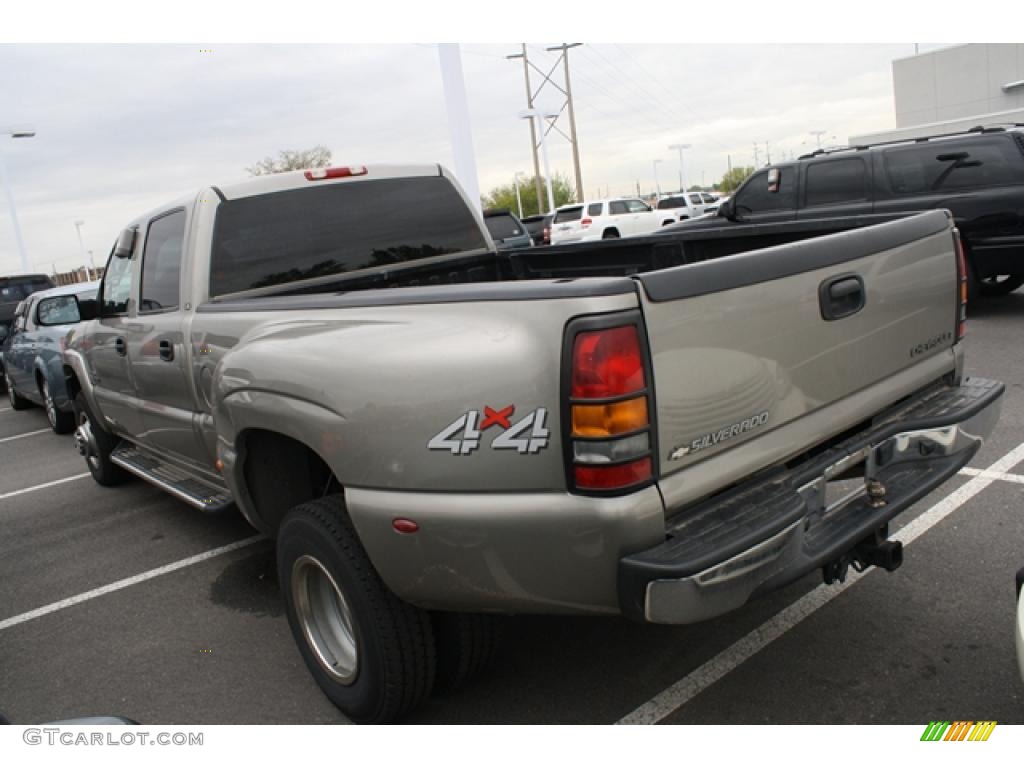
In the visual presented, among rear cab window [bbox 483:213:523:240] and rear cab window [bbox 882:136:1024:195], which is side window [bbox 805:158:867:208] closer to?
rear cab window [bbox 882:136:1024:195]

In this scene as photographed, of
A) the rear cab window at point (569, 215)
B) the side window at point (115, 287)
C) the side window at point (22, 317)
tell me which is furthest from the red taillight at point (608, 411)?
the rear cab window at point (569, 215)

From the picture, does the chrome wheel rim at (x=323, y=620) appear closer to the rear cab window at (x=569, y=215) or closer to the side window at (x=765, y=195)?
the side window at (x=765, y=195)

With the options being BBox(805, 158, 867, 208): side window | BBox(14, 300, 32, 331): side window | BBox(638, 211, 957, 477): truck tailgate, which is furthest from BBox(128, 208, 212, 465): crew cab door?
BBox(805, 158, 867, 208): side window

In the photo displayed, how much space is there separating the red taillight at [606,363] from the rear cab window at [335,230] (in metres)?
2.31

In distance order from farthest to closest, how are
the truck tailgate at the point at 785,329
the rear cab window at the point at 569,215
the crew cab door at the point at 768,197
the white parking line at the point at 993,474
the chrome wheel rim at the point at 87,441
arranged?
the rear cab window at the point at 569,215 → the crew cab door at the point at 768,197 → the chrome wheel rim at the point at 87,441 → the white parking line at the point at 993,474 → the truck tailgate at the point at 785,329

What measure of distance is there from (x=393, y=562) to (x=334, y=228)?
88.7 inches

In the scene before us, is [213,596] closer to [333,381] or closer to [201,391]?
[201,391]

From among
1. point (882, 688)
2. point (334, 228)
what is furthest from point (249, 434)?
point (882, 688)

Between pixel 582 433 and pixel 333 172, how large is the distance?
2699mm

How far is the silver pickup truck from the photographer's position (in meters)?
2.22

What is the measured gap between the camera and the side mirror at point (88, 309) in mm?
5320

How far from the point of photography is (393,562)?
252 centimetres

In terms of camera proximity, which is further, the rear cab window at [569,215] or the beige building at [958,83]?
the beige building at [958,83]

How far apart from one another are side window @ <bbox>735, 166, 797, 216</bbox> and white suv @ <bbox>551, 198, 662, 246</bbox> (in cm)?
1388
